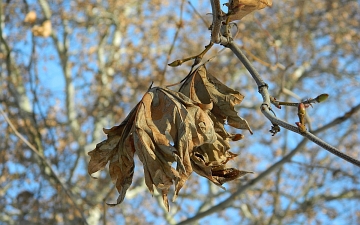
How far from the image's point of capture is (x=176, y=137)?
1233mm

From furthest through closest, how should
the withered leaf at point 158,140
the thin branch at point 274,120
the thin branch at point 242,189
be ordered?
the thin branch at point 242,189 < the withered leaf at point 158,140 < the thin branch at point 274,120

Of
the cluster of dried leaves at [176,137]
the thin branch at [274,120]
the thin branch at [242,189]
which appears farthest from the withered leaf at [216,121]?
the thin branch at [242,189]

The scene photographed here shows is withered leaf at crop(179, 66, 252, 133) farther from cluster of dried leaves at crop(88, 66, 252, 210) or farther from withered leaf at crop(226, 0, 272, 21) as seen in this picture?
withered leaf at crop(226, 0, 272, 21)

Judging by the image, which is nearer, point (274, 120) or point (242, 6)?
point (274, 120)

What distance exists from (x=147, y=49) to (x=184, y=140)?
9.50m

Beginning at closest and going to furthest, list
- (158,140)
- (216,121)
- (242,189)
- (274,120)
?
(274,120), (158,140), (216,121), (242,189)

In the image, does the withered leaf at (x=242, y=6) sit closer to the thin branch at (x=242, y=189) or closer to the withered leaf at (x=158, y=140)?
the withered leaf at (x=158, y=140)

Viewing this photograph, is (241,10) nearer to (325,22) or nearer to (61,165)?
(61,165)

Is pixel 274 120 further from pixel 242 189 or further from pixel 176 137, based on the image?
pixel 242 189

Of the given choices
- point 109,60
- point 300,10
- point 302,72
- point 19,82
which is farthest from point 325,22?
point 19,82

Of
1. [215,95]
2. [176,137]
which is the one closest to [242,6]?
[215,95]

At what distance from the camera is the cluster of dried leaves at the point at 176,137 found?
120 cm

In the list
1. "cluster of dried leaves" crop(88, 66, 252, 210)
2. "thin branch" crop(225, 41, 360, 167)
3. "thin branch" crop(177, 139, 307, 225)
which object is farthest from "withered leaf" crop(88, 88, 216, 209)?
"thin branch" crop(177, 139, 307, 225)

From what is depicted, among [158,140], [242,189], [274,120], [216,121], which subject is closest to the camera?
[274,120]
